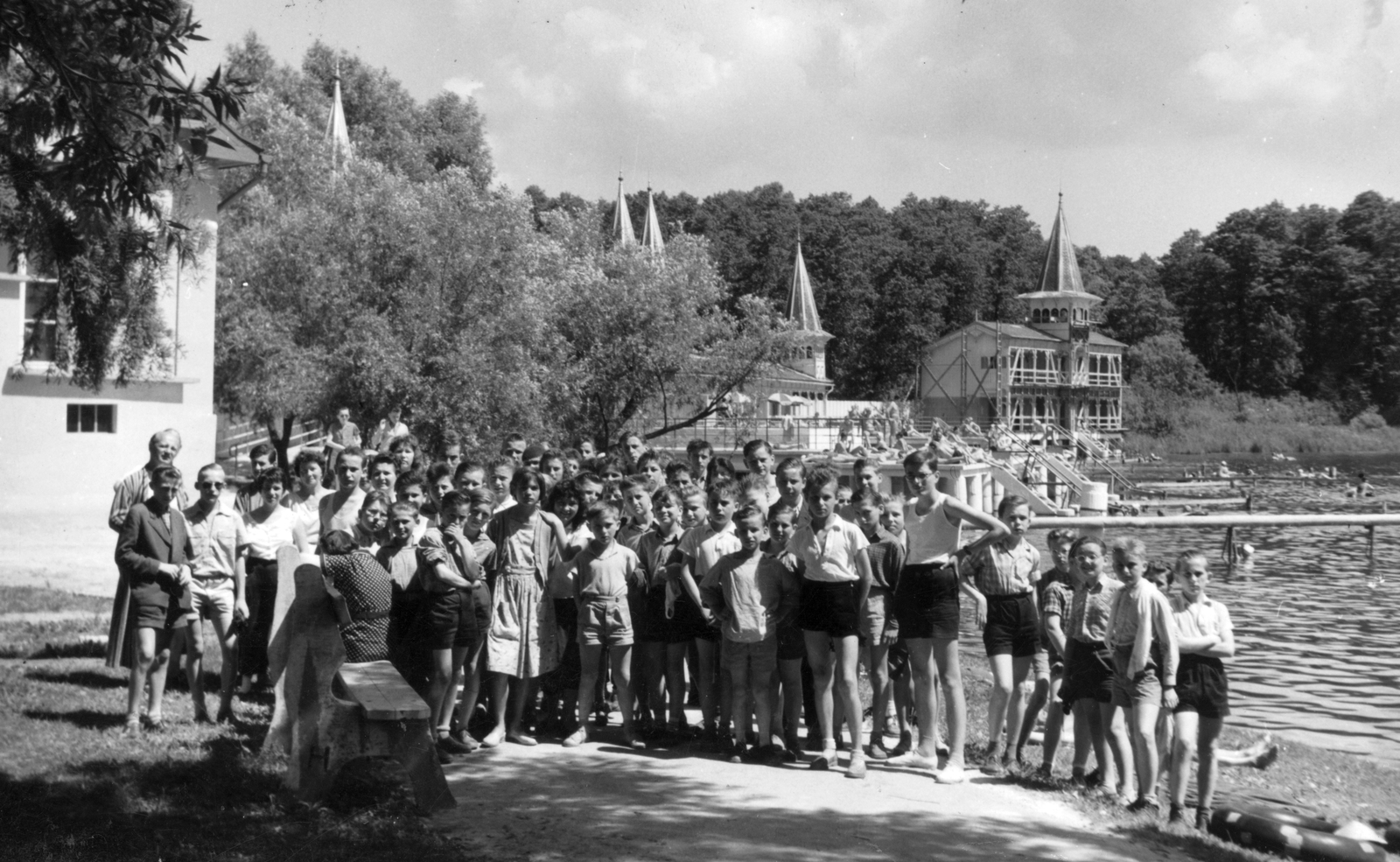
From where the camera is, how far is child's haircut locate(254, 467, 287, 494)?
877 centimetres

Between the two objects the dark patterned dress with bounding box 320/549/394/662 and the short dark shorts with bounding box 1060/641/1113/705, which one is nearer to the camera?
the dark patterned dress with bounding box 320/549/394/662

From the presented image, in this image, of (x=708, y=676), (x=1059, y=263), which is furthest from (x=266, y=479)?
(x=1059, y=263)

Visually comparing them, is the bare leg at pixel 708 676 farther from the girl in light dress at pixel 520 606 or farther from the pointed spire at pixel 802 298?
the pointed spire at pixel 802 298

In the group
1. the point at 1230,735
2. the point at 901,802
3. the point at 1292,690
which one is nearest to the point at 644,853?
the point at 901,802

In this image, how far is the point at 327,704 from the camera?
21.4 ft

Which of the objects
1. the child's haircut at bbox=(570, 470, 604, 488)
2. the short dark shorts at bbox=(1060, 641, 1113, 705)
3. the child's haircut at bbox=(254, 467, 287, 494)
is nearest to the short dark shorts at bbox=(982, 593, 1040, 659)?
the short dark shorts at bbox=(1060, 641, 1113, 705)

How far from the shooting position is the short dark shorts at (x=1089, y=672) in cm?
791

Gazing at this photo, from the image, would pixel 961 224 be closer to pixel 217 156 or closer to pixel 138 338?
pixel 217 156

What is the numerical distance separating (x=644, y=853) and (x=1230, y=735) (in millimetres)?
8045

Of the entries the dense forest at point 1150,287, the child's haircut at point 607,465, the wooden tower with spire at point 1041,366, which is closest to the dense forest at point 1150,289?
the dense forest at point 1150,287

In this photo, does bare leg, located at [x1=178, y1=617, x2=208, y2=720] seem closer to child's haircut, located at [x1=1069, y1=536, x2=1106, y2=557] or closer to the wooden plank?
the wooden plank

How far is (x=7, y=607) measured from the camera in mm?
13227

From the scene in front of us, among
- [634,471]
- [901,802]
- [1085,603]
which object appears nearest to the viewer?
[901,802]

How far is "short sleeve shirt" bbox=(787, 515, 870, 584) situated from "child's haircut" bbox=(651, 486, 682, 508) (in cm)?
139
